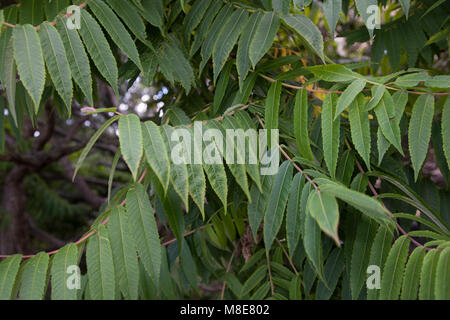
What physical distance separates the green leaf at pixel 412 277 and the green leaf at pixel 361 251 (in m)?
0.14

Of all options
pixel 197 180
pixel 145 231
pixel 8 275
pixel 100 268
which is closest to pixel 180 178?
pixel 197 180

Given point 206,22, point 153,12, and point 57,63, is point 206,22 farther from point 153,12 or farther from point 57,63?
point 57,63

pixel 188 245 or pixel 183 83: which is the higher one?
pixel 183 83

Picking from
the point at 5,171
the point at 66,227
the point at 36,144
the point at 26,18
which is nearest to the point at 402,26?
the point at 26,18

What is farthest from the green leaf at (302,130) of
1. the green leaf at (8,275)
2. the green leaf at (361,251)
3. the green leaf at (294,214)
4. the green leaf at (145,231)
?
the green leaf at (8,275)

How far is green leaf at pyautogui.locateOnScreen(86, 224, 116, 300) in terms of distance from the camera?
3.44 ft

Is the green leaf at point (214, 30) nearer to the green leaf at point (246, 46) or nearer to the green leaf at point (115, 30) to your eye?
the green leaf at point (246, 46)

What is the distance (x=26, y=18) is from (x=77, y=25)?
0.39 m

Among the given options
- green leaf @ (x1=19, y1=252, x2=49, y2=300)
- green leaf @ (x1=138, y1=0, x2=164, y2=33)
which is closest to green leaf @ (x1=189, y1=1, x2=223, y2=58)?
green leaf @ (x1=138, y1=0, x2=164, y2=33)

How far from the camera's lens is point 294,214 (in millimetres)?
1109

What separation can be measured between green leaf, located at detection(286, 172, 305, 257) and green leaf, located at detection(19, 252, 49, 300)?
66cm
